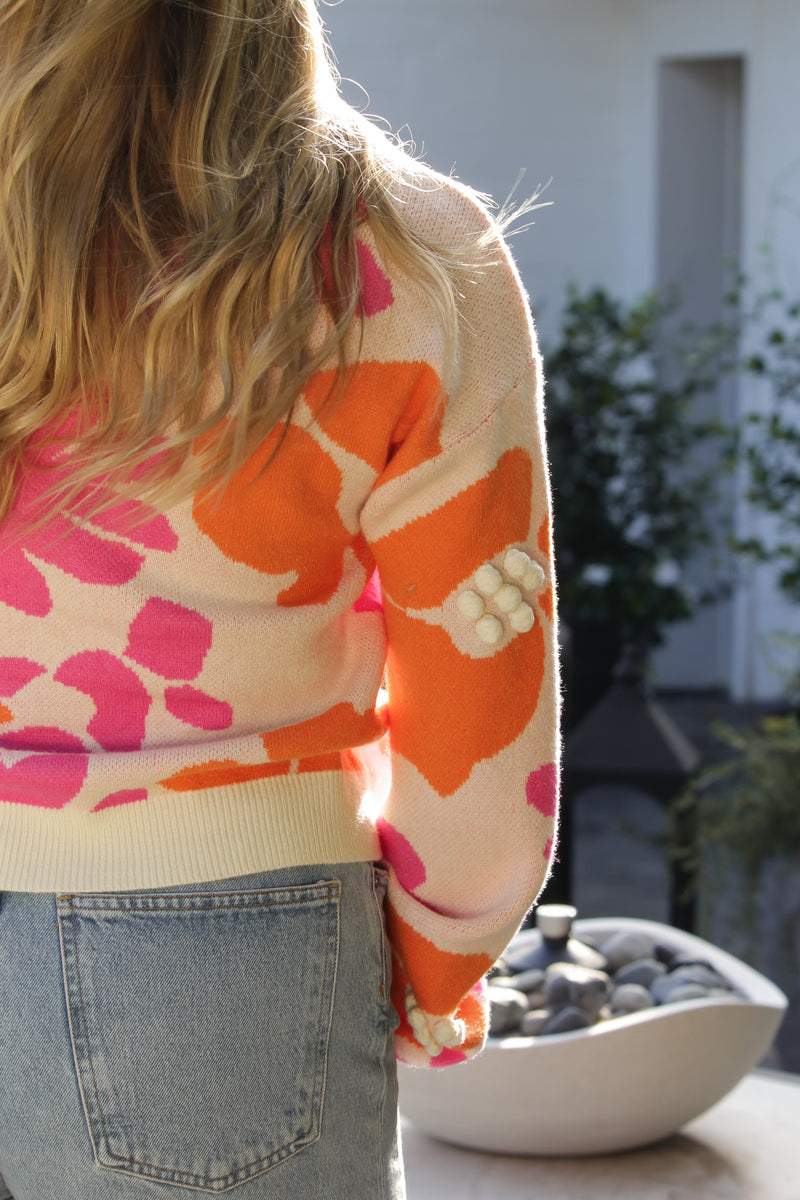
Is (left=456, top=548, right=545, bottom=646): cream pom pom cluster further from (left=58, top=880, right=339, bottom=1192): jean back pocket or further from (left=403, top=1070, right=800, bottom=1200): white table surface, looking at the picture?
(left=403, top=1070, right=800, bottom=1200): white table surface

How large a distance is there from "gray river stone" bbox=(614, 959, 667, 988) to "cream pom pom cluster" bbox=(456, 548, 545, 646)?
783 mm

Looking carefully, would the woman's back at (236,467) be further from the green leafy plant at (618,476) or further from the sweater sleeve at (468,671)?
the green leafy plant at (618,476)

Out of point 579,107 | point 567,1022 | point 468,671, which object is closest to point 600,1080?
point 567,1022

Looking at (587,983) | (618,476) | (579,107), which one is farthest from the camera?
(579,107)

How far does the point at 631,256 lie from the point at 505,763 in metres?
5.35

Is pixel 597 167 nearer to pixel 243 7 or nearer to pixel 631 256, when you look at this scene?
pixel 631 256

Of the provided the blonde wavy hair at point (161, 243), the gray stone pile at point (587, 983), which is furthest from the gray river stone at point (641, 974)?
the blonde wavy hair at point (161, 243)

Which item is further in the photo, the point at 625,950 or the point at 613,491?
the point at 613,491

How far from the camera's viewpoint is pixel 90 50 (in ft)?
2.27

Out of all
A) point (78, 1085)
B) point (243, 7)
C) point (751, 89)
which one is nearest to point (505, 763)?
point (78, 1085)

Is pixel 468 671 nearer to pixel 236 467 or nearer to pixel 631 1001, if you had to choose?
pixel 236 467

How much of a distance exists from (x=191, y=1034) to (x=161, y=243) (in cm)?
44

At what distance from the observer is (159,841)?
733 millimetres

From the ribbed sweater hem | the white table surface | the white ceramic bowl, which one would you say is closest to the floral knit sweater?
the ribbed sweater hem
